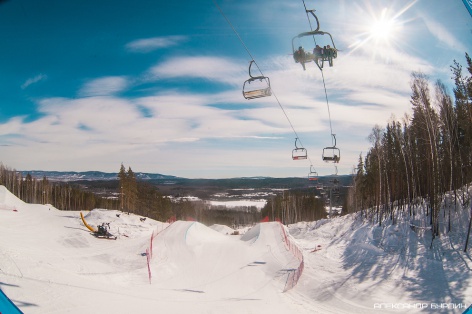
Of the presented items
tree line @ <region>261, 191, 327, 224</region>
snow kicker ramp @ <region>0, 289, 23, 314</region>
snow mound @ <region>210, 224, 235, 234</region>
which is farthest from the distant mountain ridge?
tree line @ <region>261, 191, 327, 224</region>

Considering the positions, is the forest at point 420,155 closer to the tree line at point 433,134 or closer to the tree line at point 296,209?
the tree line at point 433,134

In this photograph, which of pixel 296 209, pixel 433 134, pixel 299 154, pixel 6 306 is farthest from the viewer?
pixel 296 209

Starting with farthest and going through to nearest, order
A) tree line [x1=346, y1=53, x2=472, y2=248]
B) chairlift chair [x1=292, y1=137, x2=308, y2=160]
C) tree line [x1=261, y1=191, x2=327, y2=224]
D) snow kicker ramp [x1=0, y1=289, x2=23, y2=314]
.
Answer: tree line [x1=261, y1=191, x2=327, y2=224], chairlift chair [x1=292, y1=137, x2=308, y2=160], tree line [x1=346, y1=53, x2=472, y2=248], snow kicker ramp [x1=0, y1=289, x2=23, y2=314]

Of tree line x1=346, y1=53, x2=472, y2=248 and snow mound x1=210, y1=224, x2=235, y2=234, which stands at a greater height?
tree line x1=346, y1=53, x2=472, y2=248

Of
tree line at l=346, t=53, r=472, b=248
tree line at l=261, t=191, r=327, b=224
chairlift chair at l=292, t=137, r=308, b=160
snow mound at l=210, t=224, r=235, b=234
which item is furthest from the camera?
tree line at l=261, t=191, r=327, b=224

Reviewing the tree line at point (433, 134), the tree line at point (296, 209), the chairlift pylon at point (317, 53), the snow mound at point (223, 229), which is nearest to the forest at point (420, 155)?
the tree line at point (433, 134)

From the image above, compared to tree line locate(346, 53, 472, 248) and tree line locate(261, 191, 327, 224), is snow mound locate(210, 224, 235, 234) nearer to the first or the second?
tree line locate(261, 191, 327, 224)

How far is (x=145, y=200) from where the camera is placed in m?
7.27

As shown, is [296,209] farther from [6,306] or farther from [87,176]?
[6,306]

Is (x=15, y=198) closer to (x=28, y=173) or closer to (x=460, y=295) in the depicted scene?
(x=28, y=173)

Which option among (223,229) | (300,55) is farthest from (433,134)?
(223,229)

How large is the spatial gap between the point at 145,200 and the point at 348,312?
5.25 meters

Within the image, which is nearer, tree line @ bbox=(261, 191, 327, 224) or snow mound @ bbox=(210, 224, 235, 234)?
snow mound @ bbox=(210, 224, 235, 234)

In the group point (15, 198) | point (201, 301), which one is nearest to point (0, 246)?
point (15, 198)
